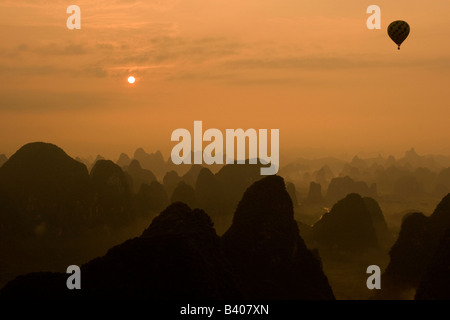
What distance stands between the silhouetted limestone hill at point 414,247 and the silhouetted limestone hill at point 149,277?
84.3 ft

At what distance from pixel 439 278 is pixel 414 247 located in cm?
1303

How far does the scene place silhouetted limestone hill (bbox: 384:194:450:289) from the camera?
48000 millimetres

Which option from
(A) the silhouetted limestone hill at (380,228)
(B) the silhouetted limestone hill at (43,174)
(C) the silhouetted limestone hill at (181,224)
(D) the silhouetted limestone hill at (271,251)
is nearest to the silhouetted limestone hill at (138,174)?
(B) the silhouetted limestone hill at (43,174)

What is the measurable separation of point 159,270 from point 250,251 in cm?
1383

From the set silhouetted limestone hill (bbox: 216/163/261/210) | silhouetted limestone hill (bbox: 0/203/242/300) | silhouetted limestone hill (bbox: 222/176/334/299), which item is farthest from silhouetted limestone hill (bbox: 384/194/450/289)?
silhouetted limestone hill (bbox: 216/163/261/210)

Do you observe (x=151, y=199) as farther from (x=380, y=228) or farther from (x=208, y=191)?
(x=380, y=228)

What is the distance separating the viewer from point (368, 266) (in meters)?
65.6

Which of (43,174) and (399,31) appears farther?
(43,174)

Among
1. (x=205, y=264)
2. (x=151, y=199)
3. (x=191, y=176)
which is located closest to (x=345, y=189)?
(x=191, y=176)

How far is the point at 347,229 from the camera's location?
2862 inches

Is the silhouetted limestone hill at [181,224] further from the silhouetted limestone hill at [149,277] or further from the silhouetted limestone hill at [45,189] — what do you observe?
the silhouetted limestone hill at [45,189]

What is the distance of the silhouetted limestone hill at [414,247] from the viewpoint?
157 feet
